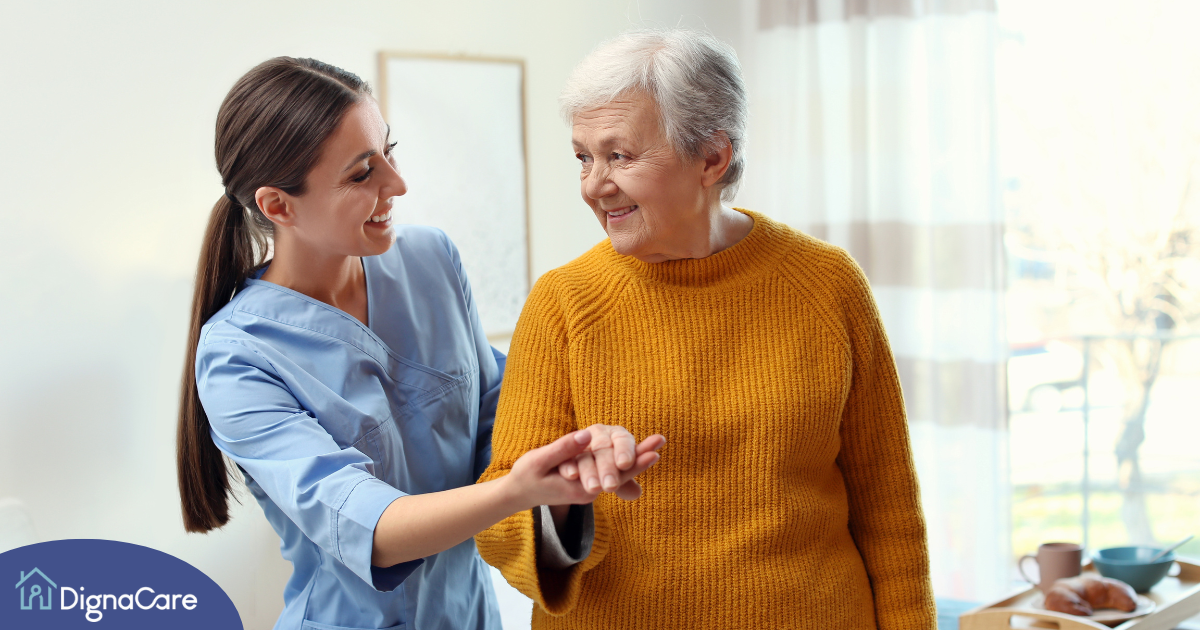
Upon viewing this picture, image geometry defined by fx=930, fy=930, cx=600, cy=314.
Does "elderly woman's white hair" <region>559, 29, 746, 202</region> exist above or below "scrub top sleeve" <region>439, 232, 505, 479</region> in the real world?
above

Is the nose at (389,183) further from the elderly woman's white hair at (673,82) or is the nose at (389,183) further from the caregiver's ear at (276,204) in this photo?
the elderly woman's white hair at (673,82)

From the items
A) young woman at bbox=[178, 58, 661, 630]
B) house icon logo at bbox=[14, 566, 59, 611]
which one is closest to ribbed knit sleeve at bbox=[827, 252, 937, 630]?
young woman at bbox=[178, 58, 661, 630]

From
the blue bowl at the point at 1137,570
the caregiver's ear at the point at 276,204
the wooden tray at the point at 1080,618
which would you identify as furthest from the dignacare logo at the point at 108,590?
the blue bowl at the point at 1137,570

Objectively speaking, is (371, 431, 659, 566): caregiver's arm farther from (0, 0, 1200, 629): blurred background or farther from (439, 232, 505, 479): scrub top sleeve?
(0, 0, 1200, 629): blurred background

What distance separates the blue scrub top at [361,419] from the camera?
110 cm

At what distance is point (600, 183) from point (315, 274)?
438mm

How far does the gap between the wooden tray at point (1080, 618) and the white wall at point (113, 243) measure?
1644 mm

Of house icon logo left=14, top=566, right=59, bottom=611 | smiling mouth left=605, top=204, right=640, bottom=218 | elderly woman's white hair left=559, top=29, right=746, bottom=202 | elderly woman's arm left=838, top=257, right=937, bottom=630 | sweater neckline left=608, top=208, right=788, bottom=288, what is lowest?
house icon logo left=14, top=566, right=59, bottom=611

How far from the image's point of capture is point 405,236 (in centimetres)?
147

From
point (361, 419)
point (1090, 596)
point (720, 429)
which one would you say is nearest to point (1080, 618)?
point (1090, 596)

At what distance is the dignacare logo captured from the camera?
134 centimetres

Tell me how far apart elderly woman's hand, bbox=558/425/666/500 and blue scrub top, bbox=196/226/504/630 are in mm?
258

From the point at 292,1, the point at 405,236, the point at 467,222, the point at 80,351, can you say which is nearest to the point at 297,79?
the point at 405,236

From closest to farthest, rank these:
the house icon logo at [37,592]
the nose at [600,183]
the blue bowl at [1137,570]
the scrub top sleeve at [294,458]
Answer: the scrub top sleeve at [294,458] < the nose at [600,183] < the house icon logo at [37,592] < the blue bowl at [1137,570]
